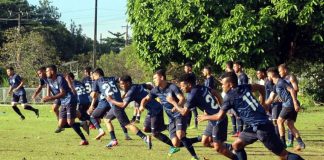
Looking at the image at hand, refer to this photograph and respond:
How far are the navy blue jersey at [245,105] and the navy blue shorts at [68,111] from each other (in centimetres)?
704

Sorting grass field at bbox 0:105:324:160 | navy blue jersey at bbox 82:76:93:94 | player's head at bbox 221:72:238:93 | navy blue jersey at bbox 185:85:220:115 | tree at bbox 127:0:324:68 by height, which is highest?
tree at bbox 127:0:324:68

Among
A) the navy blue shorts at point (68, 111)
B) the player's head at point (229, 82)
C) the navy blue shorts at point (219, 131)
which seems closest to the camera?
the player's head at point (229, 82)

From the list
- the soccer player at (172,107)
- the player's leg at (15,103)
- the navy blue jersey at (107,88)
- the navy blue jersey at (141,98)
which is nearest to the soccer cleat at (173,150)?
the soccer player at (172,107)

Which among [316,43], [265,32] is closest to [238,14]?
[265,32]

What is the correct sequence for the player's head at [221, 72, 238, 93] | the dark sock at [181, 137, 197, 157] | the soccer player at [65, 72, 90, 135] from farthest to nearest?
the soccer player at [65, 72, 90, 135]
the dark sock at [181, 137, 197, 157]
the player's head at [221, 72, 238, 93]

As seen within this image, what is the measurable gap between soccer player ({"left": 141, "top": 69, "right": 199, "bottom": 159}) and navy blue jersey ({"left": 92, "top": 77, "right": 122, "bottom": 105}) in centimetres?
247

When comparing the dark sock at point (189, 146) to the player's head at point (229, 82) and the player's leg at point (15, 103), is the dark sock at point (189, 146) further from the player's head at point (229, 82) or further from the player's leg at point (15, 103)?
the player's leg at point (15, 103)

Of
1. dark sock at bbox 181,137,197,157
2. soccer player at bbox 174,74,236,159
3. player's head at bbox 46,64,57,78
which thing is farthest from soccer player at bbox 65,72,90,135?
soccer player at bbox 174,74,236,159

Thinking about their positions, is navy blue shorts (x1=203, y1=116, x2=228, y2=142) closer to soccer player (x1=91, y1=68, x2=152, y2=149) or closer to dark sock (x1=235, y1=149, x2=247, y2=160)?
dark sock (x1=235, y1=149, x2=247, y2=160)

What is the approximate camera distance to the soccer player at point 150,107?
47.5 feet

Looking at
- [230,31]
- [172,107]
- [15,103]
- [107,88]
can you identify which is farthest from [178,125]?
[15,103]

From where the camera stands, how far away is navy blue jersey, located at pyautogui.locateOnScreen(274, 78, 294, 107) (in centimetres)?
1432

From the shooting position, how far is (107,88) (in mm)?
16203

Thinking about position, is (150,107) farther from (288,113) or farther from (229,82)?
(229,82)
